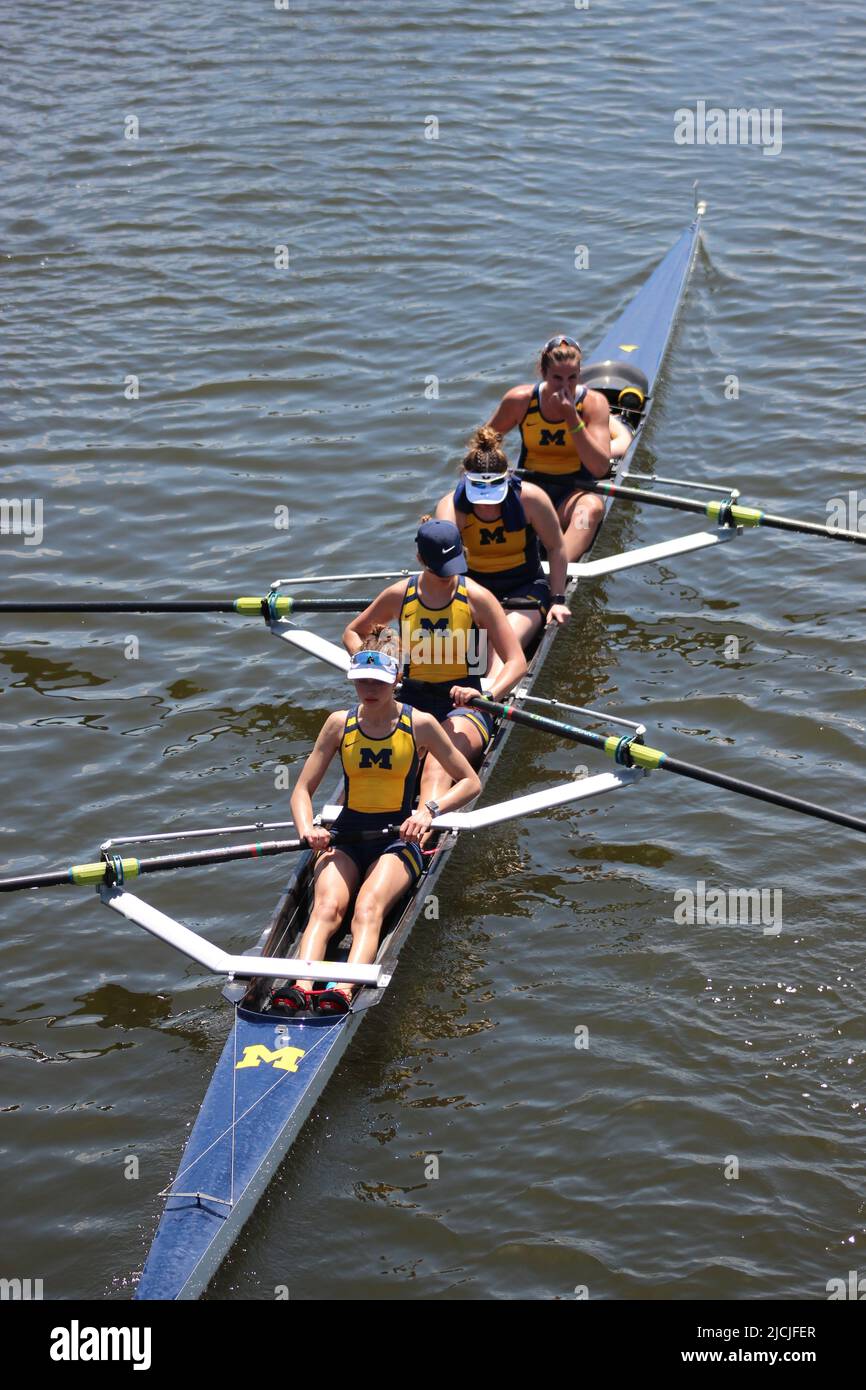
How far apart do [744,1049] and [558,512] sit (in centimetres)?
546

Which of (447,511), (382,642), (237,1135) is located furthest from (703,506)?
(237,1135)

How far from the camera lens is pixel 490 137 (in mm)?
19672

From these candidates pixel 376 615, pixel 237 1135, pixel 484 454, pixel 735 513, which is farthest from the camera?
pixel 735 513

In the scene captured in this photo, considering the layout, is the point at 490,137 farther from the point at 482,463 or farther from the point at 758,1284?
the point at 758,1284

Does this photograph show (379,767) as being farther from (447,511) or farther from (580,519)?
(580,519)

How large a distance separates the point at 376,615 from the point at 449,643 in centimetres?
59

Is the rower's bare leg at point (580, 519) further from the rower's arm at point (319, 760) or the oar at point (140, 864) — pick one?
the oar at point (140, 864)

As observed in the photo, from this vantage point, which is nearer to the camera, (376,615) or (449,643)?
(449,643)

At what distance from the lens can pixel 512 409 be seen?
39.5ft

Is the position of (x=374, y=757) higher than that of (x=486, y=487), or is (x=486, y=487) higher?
(x=486, y=487)

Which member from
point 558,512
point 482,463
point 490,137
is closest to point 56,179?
point 490,137

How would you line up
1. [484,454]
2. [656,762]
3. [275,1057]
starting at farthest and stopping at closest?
[484,454]
[656,762]
[275,1057]
